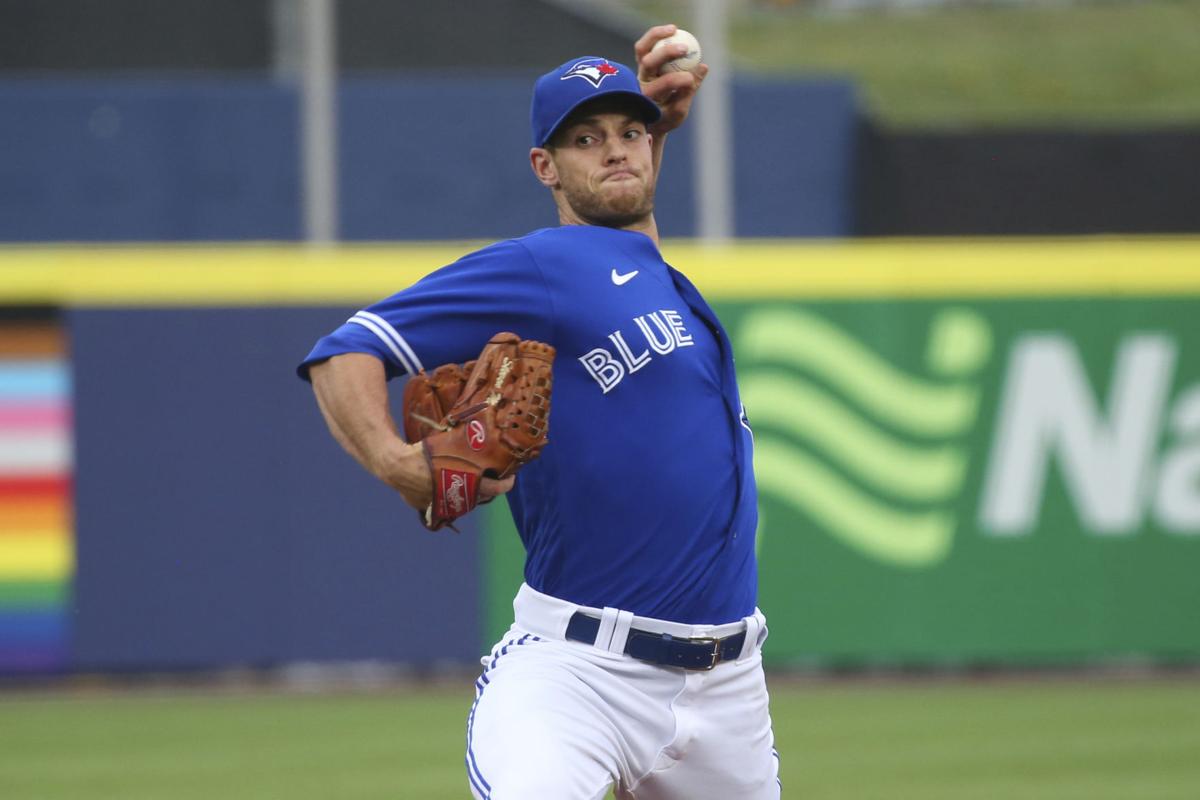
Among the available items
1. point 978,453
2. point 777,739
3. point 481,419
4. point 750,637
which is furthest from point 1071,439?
point 481,419

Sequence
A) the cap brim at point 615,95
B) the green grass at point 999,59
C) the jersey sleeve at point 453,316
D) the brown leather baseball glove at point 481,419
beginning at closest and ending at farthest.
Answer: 1. the brown leather baseball glove at point 481,419
2. the jersey sleeve at point 453,316
3. the cap brim at point 615,95
4. the green grass at point 999,59

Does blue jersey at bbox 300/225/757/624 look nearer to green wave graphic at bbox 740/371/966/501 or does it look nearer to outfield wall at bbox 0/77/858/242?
green wave graphic at bbox 740/371/966/501

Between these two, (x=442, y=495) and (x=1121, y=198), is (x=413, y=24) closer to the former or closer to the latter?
(x=1121, y=198)

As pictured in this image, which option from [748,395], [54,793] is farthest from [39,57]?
[54,793]

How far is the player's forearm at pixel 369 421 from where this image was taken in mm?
3365

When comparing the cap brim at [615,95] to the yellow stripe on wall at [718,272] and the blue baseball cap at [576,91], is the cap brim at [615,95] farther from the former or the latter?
the yellow stripe on wall at [718,272]

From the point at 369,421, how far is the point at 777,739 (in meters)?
4.90

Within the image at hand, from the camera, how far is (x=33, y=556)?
9.36 m

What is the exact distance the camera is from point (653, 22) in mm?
15500

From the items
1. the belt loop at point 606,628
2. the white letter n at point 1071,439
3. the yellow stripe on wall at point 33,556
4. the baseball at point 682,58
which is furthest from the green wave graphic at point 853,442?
the belt loop at point 606,628

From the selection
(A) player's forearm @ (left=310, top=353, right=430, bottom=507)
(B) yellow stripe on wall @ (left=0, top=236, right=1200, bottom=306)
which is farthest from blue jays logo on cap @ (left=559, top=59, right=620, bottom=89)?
(B) yellow stripe on wall @ (left=0, top=236, right=1200, bottom=306)

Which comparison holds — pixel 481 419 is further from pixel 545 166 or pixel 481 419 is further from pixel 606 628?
pixel 545 166

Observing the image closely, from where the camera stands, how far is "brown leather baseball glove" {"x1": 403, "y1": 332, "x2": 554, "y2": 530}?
3.35m

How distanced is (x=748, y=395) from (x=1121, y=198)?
17.5 feet
